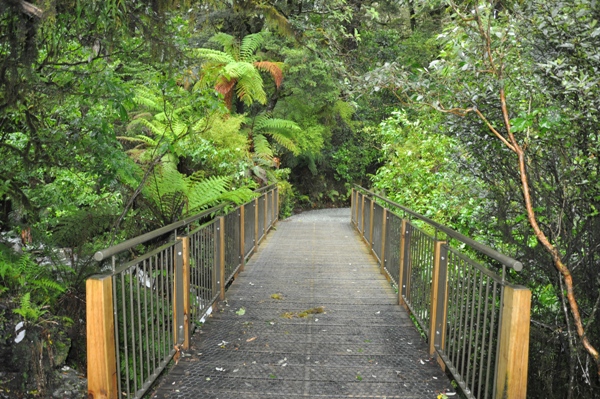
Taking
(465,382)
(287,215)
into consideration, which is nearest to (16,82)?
(465,382)

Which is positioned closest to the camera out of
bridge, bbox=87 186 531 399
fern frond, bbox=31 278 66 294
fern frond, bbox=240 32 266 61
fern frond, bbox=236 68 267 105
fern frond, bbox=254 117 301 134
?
bridge, bbox=87 186 531 399

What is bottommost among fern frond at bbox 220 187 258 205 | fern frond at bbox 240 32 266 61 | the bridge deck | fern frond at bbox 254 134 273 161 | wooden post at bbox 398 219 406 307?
the bridge deck

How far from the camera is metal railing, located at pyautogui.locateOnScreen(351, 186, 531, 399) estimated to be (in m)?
2.42

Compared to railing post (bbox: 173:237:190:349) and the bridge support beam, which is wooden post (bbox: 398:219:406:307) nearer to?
the bridge support beam

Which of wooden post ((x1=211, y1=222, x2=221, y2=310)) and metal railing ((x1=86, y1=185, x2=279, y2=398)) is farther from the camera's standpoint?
wooden post ((x1=211, y1=222, x2=221, y2=310))

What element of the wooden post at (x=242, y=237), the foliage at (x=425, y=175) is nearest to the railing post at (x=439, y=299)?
the foliage at (x=425, y=175)

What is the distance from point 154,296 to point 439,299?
94.5 inches

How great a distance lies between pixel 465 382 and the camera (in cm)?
307

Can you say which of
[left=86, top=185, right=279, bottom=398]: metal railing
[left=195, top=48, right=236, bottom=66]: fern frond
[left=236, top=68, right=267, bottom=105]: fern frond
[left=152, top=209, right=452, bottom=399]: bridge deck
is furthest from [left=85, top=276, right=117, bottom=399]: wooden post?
[left=236, top=68, right=267, bottom=105]: fern frond

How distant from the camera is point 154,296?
4.37m

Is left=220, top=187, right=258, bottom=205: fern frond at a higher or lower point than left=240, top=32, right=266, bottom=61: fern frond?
lower

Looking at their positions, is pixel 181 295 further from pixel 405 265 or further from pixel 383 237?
pixel 383 237

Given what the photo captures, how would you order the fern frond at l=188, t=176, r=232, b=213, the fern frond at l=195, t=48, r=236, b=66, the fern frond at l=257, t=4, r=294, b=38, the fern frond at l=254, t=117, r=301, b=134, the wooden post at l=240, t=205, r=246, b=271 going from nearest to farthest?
the fern frond at l=188, t=176, r=232, b=213 < the fern frond at l=257, t=4, r=294, b=38 < the wooden post at l=240, t=205, r=246, b=271 < the fern frond at l=195, t=48, r=236, b=66 < the fern frond at l=254, t=117, r=301, b=134

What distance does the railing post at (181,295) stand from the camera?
3.63 m
